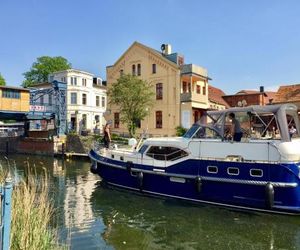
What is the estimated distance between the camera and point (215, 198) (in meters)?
13.1

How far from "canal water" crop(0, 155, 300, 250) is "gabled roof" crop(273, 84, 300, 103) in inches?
1013

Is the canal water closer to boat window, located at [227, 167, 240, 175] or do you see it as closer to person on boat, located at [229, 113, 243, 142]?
boat window, located at [227, 167, 240, 175]

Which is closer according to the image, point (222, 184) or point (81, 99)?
point (222, 184)

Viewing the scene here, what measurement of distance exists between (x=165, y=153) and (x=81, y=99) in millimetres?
42143

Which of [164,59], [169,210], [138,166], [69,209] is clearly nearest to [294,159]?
[169,210]

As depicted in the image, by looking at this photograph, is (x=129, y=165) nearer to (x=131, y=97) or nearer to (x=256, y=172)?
(x=256, y=172)

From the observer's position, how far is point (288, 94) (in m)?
36.0

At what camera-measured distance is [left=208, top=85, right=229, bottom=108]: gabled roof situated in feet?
144

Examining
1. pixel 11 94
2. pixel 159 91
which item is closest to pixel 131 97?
pixel 159 91

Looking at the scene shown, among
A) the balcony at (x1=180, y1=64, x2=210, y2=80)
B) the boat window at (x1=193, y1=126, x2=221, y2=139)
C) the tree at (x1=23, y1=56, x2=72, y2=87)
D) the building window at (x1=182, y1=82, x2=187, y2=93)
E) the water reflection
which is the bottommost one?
the water reflection

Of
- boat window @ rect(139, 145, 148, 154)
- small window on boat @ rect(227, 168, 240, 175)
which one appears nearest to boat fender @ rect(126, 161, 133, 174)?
boat window @ rect(139, 145, 148, 154)

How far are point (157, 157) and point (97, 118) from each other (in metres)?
45.2

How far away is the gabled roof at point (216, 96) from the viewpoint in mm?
44037

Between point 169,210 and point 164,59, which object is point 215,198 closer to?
point 169,210
